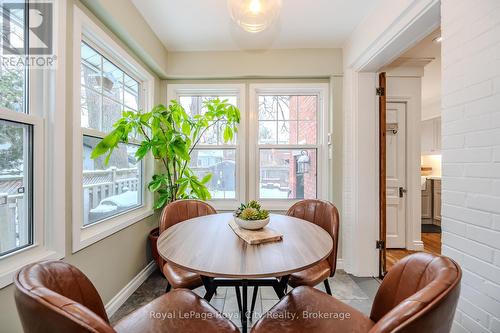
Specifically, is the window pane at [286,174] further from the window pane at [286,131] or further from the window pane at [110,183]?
the window pane at [110,183]

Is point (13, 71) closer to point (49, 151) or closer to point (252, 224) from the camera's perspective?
point (49, 151)

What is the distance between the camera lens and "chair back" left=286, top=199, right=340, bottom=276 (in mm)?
1732

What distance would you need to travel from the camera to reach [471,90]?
1159mm

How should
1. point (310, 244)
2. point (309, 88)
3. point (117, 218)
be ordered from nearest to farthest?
1. point (310, 244)
2. point (117, 218)
3. point (309, 88)

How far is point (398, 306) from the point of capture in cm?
66

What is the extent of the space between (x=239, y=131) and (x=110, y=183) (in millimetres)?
1490

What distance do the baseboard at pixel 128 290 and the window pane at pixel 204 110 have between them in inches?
61.0

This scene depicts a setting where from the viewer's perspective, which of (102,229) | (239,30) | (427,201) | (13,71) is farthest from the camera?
(427,201)

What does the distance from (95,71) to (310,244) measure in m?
2.06

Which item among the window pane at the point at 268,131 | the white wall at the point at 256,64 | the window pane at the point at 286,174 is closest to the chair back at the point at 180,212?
the window pane at the point at 286,174

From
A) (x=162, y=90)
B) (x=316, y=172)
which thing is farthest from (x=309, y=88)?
(x=162, y=90)

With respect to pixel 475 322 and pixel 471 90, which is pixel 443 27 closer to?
pixel 471 90

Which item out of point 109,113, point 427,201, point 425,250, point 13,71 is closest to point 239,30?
point 109,113

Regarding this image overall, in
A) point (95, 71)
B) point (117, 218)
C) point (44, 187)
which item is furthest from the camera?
point (117, 218)
